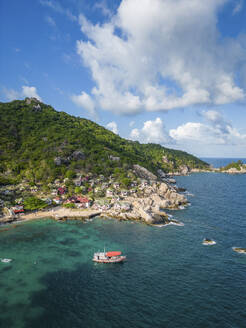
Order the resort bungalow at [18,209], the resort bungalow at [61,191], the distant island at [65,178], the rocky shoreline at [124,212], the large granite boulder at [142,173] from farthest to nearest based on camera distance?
1. the large granite boulder at [142,173]
2. the resort bungalow at [61,191]
3. the distant island at [65,178]
4. the resort bungalow at [18,209]
5. the rocky shoreline at [124,212]

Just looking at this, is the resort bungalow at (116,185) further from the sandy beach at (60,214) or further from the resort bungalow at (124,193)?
the sandy beach at (60,214)

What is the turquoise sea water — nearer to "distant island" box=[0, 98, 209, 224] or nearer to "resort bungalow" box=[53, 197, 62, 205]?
"distant island" box=[0, 98, 209, 224]

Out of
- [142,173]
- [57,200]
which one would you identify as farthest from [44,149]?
[142,173]

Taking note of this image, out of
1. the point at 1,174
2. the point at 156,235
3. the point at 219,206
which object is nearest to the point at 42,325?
the point at 156,235

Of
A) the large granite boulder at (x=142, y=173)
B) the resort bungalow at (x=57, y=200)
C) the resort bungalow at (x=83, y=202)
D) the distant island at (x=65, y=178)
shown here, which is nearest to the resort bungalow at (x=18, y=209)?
the distant island at (x=65, y=178)

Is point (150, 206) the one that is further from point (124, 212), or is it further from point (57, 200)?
point (57, 200)
